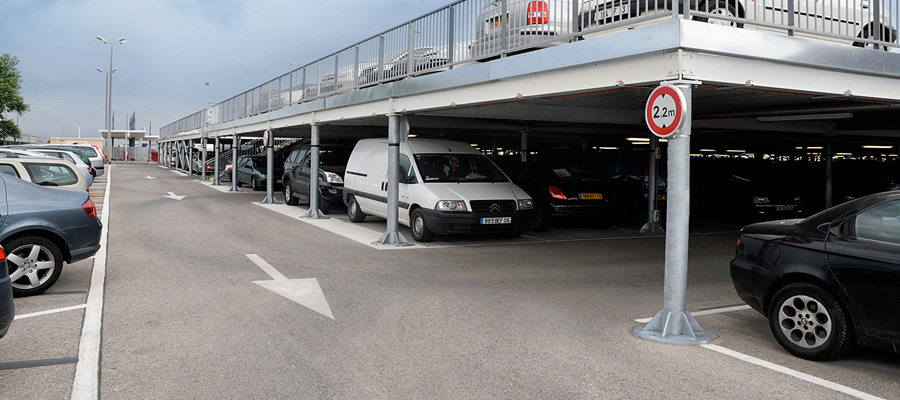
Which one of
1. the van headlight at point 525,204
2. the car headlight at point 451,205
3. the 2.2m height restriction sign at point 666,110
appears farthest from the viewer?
the van headlight at point 525,204

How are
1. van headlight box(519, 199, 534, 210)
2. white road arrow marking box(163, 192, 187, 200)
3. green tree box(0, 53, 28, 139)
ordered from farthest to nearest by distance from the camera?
green tree box(0, 53, 28, 139), white road arrow marking box(163, 192, 187, 200), van headlight box(519, 199, 534, 210)

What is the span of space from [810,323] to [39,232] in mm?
7408

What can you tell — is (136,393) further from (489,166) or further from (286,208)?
(286,208)

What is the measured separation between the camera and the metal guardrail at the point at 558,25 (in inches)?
271

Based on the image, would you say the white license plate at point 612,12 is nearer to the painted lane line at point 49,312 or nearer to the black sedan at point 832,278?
the black sedan at point 832,278

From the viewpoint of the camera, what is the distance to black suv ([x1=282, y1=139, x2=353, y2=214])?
54.3ft

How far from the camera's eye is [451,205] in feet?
36.2

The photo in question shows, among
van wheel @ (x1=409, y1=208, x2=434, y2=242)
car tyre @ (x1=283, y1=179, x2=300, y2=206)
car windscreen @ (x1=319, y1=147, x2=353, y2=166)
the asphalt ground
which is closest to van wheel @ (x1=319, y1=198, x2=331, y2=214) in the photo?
car windscreen @ (x1=319, y1=147, x2=353, y2=166)

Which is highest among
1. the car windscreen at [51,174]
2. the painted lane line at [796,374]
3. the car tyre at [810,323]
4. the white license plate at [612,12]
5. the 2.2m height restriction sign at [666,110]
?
the white license plate at [612,12]

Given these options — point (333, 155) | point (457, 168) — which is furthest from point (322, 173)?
point (457, 168)

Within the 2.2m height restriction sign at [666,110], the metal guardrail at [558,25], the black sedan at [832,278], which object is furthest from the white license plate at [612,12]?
the black sedan at [832,278]

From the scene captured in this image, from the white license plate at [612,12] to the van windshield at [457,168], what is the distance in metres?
5.28

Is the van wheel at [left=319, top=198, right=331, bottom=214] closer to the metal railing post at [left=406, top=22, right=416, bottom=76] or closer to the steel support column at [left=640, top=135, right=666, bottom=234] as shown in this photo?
the metal railing post at [left=406, top=22, right=416, bottom=76]

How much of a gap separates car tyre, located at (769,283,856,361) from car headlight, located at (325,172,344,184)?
41.3ft
